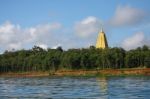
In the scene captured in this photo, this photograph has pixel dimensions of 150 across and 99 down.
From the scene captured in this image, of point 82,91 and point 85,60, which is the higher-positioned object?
point 85,60

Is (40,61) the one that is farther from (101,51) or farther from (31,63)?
(101,51)

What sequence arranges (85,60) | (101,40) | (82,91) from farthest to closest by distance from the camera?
(101,40) < (85,60) < (82,91)

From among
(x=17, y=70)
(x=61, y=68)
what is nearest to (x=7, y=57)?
(x=17, y=70)

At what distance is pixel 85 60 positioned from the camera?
143 meters

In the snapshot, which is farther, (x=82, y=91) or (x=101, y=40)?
(x=101, y=40)

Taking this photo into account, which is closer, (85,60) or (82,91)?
(82,91)

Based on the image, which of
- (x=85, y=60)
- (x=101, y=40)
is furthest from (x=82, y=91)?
(x=101, y=40)

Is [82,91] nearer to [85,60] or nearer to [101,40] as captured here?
[85,60]

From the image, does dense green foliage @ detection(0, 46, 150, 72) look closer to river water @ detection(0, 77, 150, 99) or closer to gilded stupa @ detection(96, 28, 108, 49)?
gilded stupa @ detection(96, 28, 108, 49)

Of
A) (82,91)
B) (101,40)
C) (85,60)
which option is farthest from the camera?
(101,40)

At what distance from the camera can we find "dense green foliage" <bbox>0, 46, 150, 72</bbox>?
137125 millimetres

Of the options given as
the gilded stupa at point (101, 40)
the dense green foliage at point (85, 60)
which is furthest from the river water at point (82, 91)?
the gilded stupa at point (101, 40)

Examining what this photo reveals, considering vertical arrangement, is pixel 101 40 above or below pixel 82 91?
above

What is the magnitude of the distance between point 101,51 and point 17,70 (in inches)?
1608
